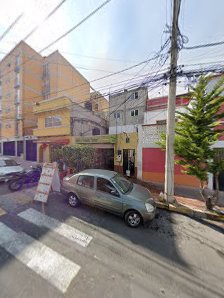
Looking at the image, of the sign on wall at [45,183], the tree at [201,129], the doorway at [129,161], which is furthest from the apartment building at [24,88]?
the tree at [201,129]

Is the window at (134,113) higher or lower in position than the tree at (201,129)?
higher

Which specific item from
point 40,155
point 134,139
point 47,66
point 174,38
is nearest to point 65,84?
point 47,66

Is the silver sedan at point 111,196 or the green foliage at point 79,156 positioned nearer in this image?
the silver sedan at point 111,196

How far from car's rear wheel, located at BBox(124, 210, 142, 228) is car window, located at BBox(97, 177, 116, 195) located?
0.91 m

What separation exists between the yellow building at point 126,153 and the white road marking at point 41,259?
295 inches

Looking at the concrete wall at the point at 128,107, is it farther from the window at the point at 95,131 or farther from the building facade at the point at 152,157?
the building facade at the point at 152,157

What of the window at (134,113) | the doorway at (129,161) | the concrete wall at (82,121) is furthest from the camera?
the window at (134,113)

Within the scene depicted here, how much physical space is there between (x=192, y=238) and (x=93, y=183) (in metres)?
3.42

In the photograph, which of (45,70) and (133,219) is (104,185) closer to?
(133,219)

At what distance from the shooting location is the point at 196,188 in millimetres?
8781

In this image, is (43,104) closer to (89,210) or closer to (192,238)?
(89,210)

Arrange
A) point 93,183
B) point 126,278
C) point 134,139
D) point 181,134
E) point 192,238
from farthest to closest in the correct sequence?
point 134,139 < point 181,134 < point 93,183 < point 192,238 < point 126,278

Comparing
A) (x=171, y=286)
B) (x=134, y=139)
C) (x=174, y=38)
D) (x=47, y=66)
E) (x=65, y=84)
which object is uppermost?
(x=47, y=66)

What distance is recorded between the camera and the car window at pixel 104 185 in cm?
552
